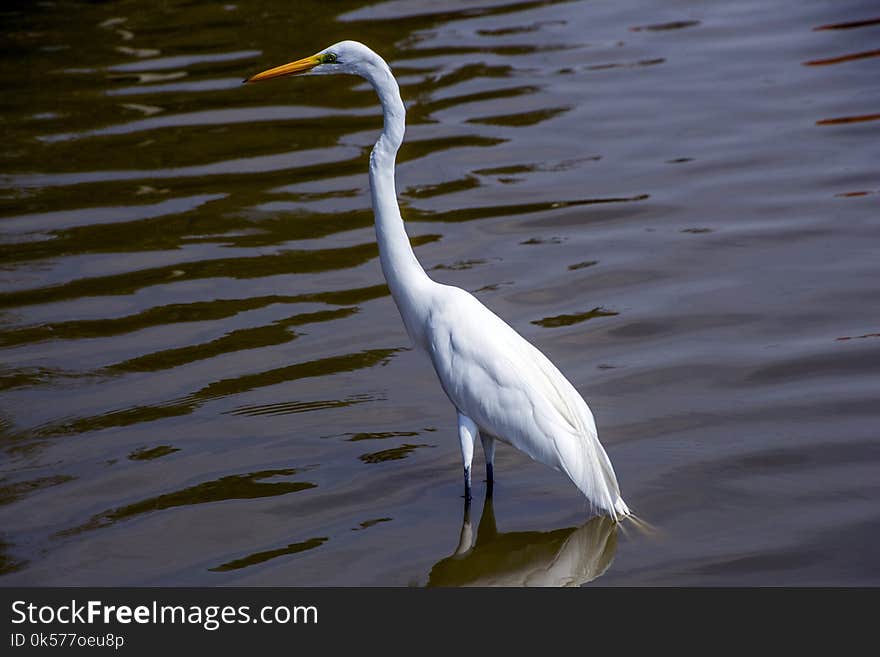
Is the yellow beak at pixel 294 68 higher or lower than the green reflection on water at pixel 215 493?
higher


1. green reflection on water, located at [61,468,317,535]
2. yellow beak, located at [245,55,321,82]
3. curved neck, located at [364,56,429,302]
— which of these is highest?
yellow beak, located at [245,55,321,82]

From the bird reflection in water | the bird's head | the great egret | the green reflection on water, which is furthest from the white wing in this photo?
the bird's head

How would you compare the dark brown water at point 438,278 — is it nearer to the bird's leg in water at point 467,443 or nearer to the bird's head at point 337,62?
the bird's leg in water at point 467,443

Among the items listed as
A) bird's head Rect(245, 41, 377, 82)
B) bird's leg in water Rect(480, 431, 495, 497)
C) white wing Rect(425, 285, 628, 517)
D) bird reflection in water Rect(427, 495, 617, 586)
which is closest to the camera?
bird reflection in water Rect(427, 495, 617, 586)

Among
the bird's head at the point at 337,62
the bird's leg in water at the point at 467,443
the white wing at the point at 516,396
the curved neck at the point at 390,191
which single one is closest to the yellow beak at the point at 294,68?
the bird's head at the point at 337,62

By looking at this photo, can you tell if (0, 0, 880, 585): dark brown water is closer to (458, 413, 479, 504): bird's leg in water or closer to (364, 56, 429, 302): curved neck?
(458, 413, 479, 504): bird's leg in water

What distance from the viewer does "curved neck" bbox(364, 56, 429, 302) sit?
4461 mm

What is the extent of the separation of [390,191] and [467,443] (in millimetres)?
970

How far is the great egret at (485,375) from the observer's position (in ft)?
14.2

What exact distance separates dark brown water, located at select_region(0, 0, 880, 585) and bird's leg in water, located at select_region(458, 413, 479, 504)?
5.5 inches

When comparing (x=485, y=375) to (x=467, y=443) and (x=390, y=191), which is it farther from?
(x=390, y=191)

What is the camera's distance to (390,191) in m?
4.58

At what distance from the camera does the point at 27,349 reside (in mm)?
5824
